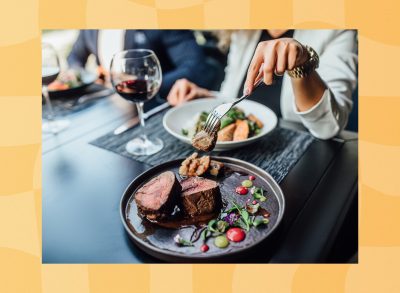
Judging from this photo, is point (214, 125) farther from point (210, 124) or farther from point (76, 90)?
point (76, 90)

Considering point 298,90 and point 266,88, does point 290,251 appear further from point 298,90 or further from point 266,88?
point 266,88

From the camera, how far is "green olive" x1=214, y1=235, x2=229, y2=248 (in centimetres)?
62

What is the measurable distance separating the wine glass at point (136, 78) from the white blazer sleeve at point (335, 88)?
465 mm

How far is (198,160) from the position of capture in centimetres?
87

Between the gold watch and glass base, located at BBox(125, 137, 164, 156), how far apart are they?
0.46 m

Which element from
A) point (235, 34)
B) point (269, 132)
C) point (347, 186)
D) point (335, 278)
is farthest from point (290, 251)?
point (235, 34)

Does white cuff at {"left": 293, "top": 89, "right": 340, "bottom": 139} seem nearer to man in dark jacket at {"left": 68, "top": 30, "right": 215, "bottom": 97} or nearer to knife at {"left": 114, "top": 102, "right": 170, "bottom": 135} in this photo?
knife at {"left": 114, "top": 102, "right": 170, "bottom": 135}

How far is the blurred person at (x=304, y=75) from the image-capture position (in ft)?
2.71

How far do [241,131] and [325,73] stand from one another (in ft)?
1.49

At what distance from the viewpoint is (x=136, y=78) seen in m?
1.01

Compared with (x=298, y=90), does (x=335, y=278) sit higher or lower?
lower

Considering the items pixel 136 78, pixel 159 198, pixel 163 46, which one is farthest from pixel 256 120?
pixel 163 46

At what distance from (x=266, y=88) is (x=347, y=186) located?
92 cm
